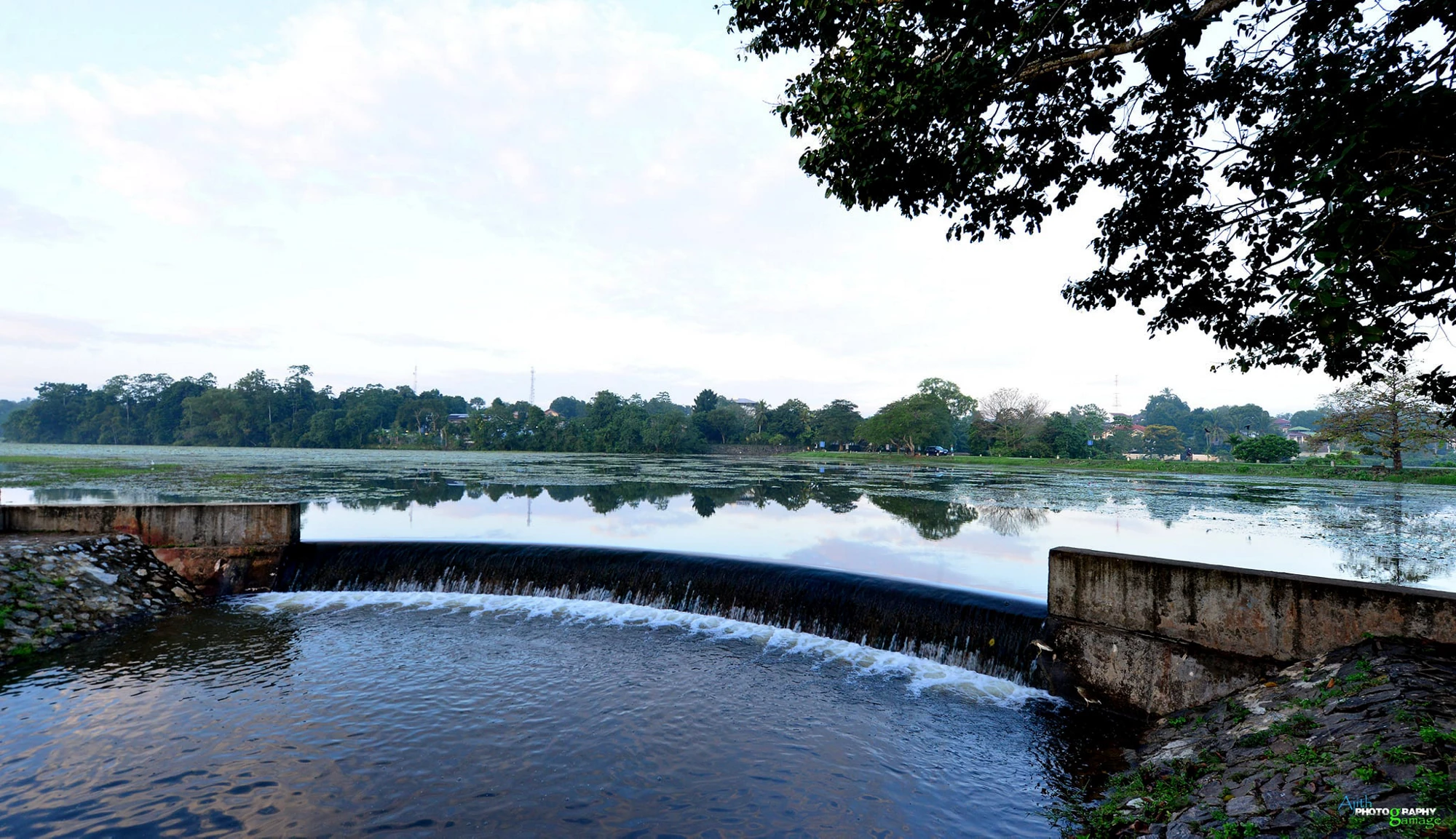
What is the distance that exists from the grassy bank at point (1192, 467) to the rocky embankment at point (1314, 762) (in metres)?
46.5

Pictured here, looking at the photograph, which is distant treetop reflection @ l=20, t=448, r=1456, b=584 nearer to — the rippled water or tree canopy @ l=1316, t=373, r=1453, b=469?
tree canopy @ l=1316, t=373, r=1453, b=469

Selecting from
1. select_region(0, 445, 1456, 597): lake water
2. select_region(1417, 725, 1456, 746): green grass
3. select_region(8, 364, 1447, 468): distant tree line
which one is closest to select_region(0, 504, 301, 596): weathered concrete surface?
select_region(0, 445, 1456, 597): lake water

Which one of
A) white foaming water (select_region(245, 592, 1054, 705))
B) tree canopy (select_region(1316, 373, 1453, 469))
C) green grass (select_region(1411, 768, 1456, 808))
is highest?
tree canopy (select_region(1316, 373, 1453, 469))

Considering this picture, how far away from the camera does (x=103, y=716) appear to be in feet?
20.3

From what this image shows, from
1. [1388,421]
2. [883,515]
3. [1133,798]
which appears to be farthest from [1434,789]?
[1388,421]

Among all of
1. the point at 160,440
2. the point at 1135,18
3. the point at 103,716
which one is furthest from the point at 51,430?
the point at 1135,18

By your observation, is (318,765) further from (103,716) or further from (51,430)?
(51,430)

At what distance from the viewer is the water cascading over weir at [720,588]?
838cm

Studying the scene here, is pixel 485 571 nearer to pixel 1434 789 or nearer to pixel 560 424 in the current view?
pixel 1434 789

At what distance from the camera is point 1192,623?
6.74 metres

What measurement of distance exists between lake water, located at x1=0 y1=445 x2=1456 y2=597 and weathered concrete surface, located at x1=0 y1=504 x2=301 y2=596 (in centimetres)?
267

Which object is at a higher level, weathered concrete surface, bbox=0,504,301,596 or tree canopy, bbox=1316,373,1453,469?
tree canopy, bbox=1316,373,1453,469

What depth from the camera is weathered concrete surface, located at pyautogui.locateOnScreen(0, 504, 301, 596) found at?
36.8 feet

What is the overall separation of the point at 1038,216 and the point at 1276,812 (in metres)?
6.23
